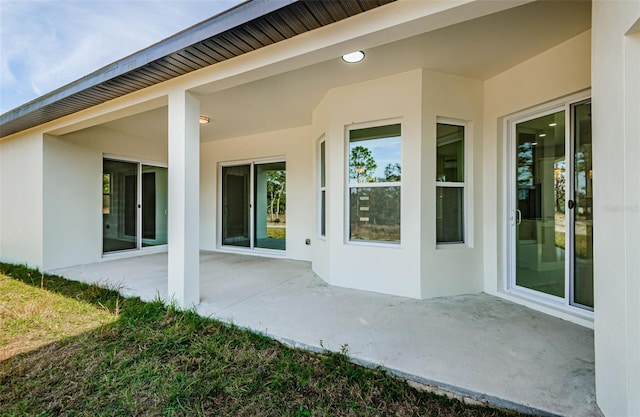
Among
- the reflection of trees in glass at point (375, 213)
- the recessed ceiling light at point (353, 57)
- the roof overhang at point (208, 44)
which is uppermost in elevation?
the recessed ceiling light at point (353, 57)

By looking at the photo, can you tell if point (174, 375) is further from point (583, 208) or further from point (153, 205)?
point (153, 205)

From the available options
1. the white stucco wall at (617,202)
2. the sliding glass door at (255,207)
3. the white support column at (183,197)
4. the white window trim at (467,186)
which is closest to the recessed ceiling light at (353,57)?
the white window trim at (467,186)

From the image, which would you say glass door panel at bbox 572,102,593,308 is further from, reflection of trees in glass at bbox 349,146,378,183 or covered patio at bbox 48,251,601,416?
reflection of trees in glass at bbox 349,146,378,183

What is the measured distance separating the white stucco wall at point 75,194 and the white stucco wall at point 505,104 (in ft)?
21.6

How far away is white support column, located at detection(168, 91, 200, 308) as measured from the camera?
2.98 meters

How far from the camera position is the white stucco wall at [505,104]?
8.89ft

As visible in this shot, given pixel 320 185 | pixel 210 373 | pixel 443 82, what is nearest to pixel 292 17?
pixel 443 82

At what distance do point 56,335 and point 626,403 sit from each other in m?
4.07

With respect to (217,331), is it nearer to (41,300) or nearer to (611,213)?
(41,300)

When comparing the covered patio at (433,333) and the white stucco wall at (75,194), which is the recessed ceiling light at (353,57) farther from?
the white stucco wall at (75,194)

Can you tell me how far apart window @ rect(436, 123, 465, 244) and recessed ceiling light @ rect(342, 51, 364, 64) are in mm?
1323

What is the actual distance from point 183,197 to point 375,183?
2.32 m

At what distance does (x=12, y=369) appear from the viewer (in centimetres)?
211

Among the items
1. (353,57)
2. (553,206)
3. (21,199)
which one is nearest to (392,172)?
(353,57)
